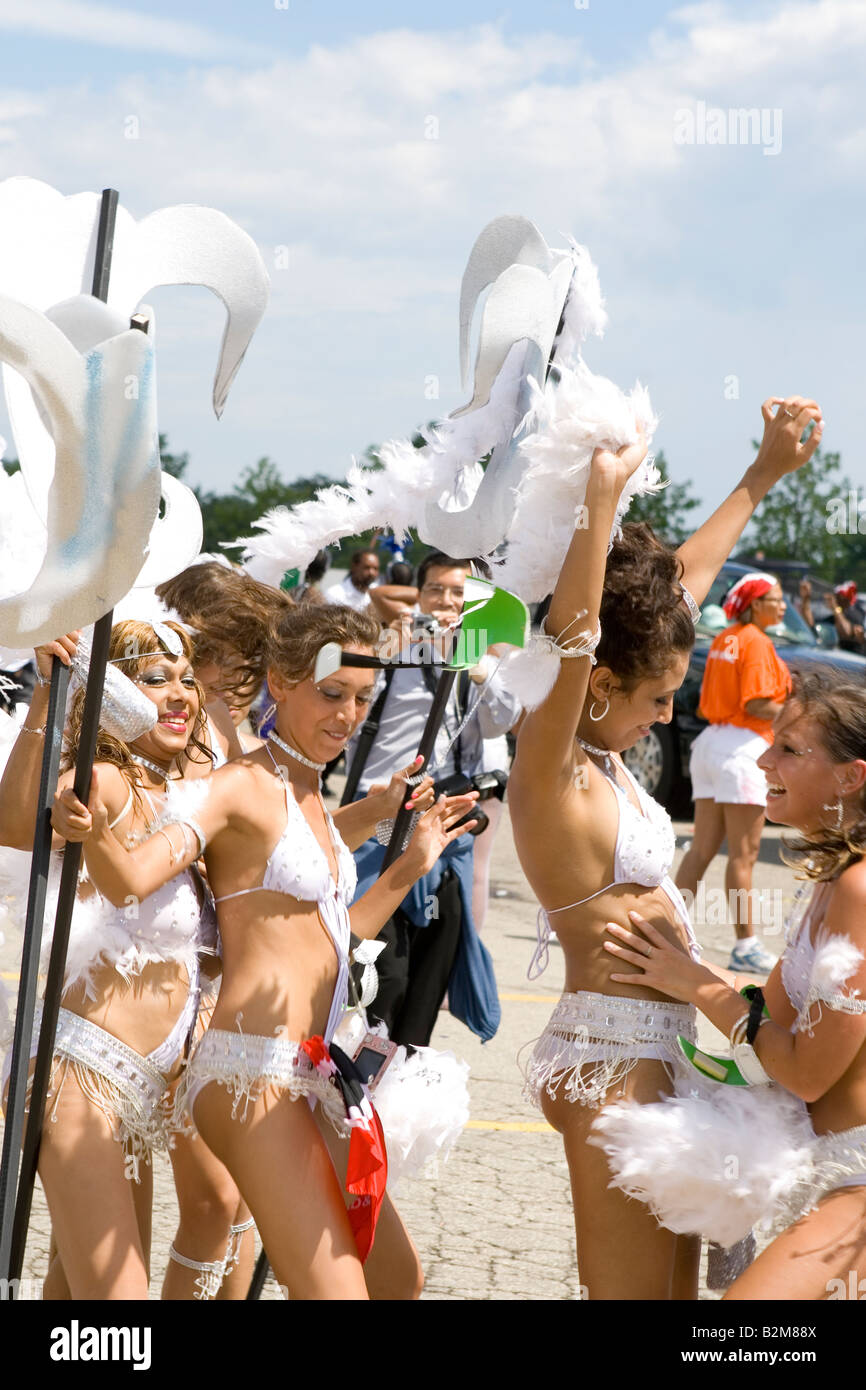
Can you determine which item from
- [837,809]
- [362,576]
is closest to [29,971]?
[837,809]

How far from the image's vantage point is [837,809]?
8.18ft

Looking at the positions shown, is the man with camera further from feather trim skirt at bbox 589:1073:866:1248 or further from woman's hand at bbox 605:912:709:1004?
feather trim skirt at bbox 589:1073:866:1248

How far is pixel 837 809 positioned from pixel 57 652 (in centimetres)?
136

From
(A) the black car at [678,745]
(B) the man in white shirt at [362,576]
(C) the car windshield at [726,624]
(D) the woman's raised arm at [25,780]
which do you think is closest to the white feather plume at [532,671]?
(D) the woman's raised arm at [25,780]

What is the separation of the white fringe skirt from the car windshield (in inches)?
362

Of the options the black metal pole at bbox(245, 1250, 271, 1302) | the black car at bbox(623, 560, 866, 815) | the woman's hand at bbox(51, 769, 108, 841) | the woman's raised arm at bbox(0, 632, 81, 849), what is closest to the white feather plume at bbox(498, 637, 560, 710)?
the woman's hand at bbox(51, 769, 108, 841)

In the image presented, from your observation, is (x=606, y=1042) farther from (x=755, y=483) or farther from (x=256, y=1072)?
(x=755, y=483)

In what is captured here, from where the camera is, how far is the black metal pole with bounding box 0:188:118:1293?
2242mm

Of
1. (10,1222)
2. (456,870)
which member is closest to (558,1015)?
(10,1222)

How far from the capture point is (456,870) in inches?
184

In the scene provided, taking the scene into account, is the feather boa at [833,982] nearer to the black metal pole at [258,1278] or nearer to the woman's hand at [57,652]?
the black metal pole at [258,1278]

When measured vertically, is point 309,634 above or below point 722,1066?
above

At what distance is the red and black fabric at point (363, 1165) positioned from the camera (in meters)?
2.41

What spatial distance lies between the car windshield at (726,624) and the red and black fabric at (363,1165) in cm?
939
